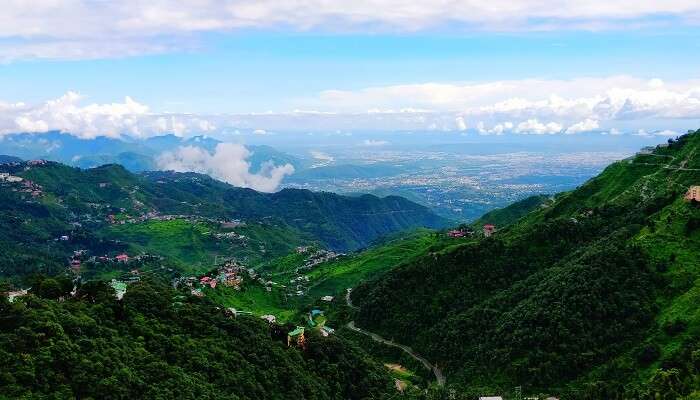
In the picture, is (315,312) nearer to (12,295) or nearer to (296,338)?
Answer: (296,338)

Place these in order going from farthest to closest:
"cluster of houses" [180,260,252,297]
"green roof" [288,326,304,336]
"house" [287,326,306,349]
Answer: "cluster of houses" [180,260,252,297] → "green roof" [288,326,304,336] → "house" [287,326,306,349]

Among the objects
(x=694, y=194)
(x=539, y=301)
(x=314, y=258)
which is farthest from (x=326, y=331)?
(x=314, y=258)

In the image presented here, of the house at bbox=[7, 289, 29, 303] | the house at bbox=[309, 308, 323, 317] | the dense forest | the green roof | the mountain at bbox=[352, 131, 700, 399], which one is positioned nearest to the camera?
the dense forest

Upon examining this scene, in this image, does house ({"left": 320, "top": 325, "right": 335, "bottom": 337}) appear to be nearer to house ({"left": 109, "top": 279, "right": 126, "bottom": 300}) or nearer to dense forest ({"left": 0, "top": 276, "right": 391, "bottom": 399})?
dense forest ({"left": 0, "top": 276, "right": 391, "bottom": 399})

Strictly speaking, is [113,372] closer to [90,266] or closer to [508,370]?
[508,370]

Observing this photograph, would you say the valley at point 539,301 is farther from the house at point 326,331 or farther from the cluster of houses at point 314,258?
the cluster of houses at point 314,258

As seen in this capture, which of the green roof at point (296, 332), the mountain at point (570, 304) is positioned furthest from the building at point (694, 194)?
the green roof at point (296, 332)

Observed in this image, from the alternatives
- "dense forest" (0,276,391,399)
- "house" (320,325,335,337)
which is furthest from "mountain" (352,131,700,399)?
"dense forest" (0,276,391,399)

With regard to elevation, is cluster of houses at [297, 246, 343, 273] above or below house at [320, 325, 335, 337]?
below
